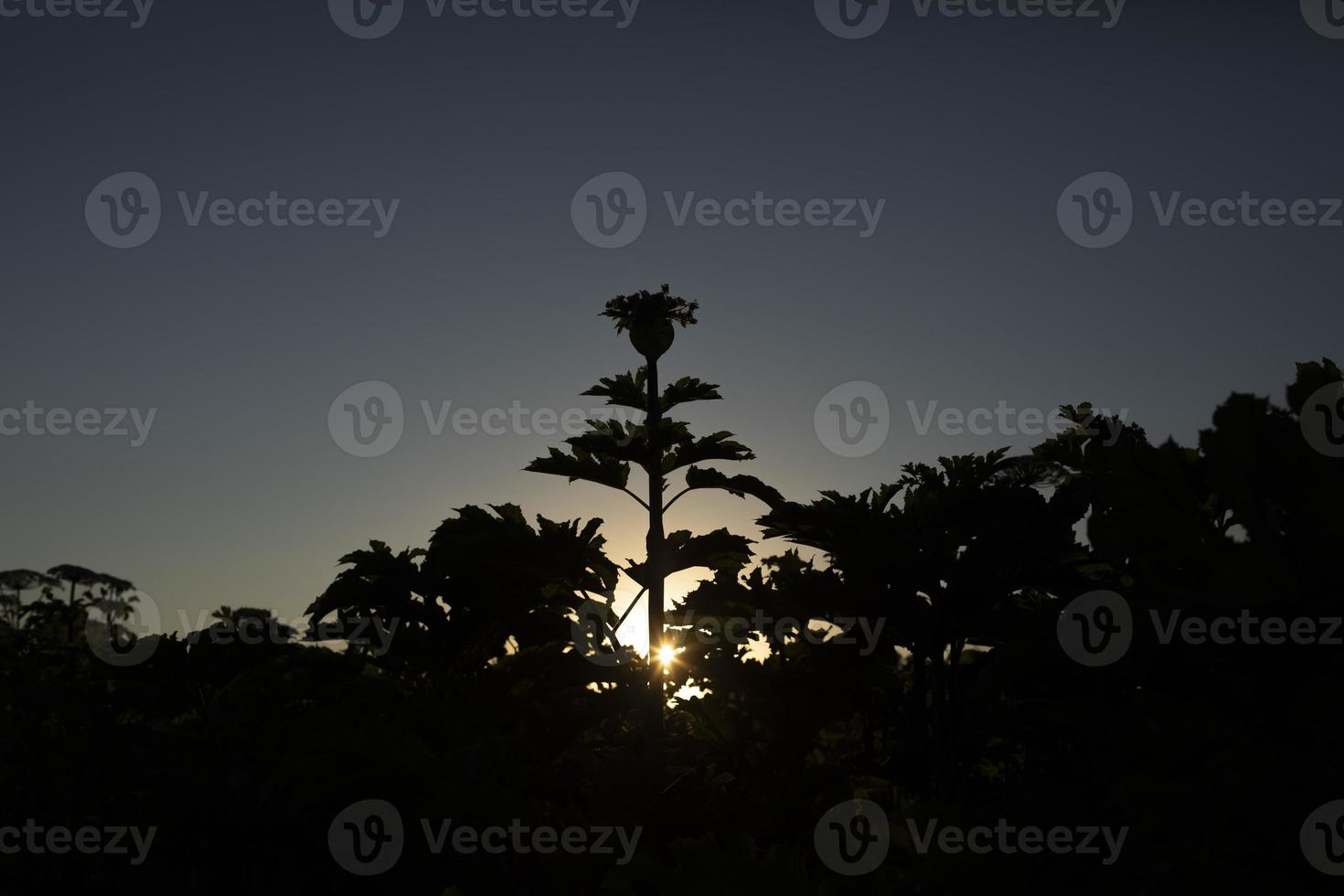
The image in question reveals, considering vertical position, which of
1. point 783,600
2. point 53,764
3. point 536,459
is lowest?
point 53,764

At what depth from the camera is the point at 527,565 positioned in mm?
9133

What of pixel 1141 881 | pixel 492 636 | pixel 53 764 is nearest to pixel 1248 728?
pixel 1141 881

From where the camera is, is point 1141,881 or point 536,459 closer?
point 1141,881

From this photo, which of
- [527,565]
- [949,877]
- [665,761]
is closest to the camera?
[949,877]

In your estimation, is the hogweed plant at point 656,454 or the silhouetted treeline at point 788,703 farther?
the hogweed plant at point 656,454

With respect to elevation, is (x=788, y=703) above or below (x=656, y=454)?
below

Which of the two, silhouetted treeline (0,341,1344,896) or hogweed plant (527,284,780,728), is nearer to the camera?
silhouetted treeline (0,341,1344,896)

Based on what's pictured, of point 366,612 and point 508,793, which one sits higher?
point 366,612

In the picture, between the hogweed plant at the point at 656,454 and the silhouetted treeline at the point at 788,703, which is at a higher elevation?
the hogweed plant at the point at 656,454

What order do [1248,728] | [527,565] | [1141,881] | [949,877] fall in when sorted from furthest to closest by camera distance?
[527,565] < [949,877] < [1141,881] < [1248,728]

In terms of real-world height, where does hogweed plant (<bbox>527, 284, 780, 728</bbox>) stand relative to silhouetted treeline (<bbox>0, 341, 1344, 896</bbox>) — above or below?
above

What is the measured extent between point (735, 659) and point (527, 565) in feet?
7.96

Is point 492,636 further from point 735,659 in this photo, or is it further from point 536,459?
point 735,659

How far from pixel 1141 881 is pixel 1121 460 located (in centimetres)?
135
